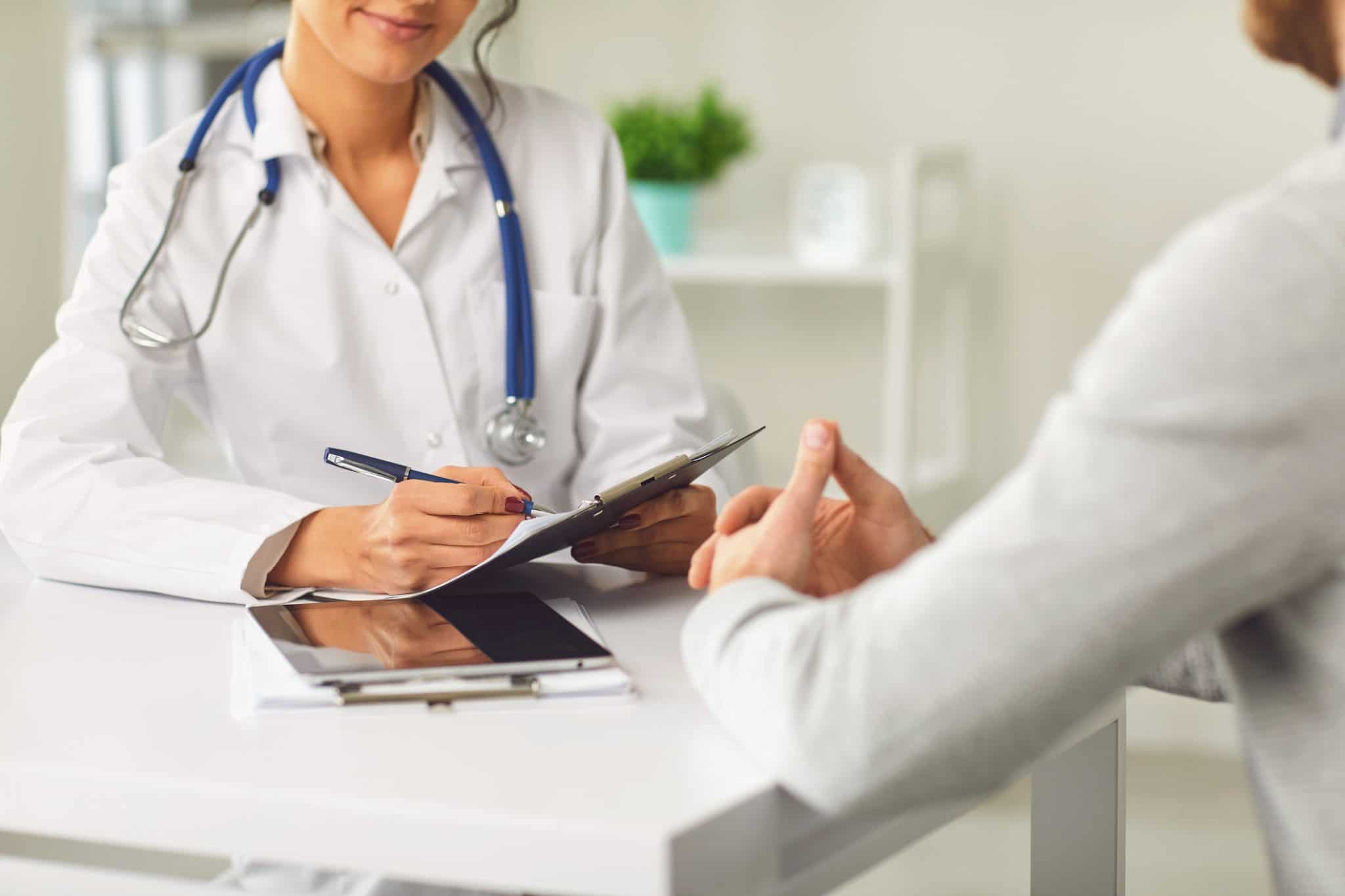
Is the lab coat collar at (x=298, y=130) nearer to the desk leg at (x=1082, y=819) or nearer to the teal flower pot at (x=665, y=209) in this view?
the desk leg at (x=1082, y=819)

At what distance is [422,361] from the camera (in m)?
1.41

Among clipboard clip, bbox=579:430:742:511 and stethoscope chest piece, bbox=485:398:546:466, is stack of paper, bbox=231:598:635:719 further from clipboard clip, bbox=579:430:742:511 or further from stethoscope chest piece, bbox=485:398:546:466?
stethoscope chest piece, bbox=485:398:546:466

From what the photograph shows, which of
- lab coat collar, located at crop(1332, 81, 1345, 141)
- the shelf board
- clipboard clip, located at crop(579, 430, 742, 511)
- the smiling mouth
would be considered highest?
the smiling mouth

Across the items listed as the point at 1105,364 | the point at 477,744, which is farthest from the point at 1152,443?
the point at 477,744

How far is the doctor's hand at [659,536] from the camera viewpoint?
111 cm

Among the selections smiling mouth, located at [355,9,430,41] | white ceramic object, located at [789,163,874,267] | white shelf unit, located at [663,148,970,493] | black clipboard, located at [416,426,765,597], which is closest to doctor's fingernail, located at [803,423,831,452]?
black clipboard, located at [416,426,765,597]

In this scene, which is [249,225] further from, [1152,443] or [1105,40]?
[1105,40]

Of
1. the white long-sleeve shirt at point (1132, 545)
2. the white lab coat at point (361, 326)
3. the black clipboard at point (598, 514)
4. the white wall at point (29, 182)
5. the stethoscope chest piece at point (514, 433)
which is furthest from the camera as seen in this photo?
the white wall at point (29, 182)

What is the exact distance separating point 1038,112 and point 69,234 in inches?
78.9

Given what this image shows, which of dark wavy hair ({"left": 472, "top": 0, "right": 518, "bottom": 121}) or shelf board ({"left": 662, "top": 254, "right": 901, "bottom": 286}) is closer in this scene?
dark wavy hair ({"left": 472, "top": 0, "right": 518, "bottom": 121})

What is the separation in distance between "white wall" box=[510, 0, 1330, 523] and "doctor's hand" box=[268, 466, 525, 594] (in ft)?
6.14

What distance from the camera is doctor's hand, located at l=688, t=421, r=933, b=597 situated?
794mm

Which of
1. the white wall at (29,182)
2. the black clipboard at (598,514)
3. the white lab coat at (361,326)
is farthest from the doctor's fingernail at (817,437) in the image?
the white wall at (29,182)

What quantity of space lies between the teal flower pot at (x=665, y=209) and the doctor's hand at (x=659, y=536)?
1792mm
